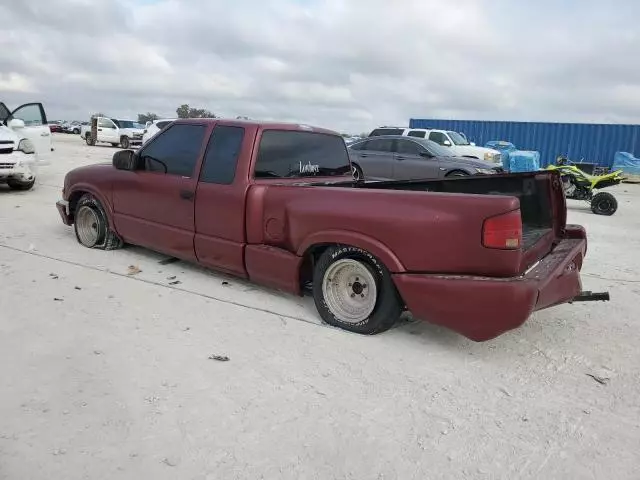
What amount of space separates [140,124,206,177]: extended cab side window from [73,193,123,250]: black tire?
1.04 metres

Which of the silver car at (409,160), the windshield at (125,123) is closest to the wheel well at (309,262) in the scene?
the silver car at (409,160)

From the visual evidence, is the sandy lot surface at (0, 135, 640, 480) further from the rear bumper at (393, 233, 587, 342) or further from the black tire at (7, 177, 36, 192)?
the black tire at (7, 177, 36, 192)

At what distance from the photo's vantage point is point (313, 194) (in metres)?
4.01

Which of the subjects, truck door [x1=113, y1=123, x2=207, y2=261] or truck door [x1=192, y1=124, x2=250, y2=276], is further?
truck door [x1=113, y1=123, x2=207, y2=261]

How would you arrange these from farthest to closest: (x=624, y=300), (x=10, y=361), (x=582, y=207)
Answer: (x=582, y=207) → (x=624, y=300) → (x=10, y=361)

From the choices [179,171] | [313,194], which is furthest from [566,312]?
[179,171]

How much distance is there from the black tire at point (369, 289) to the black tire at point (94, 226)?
2.97 metres

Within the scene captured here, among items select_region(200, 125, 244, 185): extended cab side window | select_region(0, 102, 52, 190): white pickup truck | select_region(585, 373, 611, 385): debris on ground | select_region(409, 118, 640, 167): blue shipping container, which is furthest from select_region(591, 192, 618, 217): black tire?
select_region(409, 118, 640, 167): blue shipping container

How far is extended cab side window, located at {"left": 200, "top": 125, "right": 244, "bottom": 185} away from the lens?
4.56m

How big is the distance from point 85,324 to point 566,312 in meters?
3.90

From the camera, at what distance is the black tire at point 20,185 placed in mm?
10898

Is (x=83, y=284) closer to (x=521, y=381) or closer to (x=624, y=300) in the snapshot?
(x=521, y=381)

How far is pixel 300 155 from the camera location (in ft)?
16.1

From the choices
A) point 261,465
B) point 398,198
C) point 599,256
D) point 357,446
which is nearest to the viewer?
point 261,465
